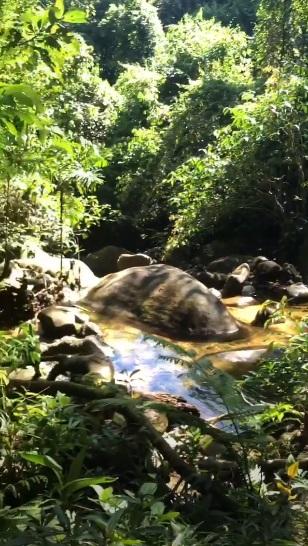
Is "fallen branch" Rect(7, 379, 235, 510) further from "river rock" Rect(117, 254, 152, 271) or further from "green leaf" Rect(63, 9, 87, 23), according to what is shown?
"river rock" Rect(117, 254, 152, 271)

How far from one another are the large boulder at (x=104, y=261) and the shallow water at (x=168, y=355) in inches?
214

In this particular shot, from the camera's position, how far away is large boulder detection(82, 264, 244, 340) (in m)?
8.02

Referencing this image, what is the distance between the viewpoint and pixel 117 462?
9.42 feet

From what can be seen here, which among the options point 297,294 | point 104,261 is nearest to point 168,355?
point 297,294

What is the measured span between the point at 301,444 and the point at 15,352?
5.86 ft

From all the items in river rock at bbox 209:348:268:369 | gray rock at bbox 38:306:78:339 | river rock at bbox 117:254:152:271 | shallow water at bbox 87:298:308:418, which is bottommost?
shallow water at bbox 87:298:308:418

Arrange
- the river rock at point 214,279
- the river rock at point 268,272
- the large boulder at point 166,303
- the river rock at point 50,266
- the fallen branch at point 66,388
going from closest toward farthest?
1. the fallen branch at point 66,388
2. the large boulder at point 166,303
3. the river rock at point 50,266
4. the river rock at point 214,279
5. the river rock at point 268,272

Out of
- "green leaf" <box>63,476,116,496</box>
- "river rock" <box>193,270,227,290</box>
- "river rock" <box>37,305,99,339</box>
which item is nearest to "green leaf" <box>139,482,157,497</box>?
"green leaf" <box>63,476,116,496</box>

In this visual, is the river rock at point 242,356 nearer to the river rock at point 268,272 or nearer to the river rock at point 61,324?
the river rock at point 61,324

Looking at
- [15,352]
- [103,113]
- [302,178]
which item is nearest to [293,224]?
[302,178]

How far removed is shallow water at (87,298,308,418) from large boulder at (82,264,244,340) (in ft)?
0.96

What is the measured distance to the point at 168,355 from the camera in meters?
5.91

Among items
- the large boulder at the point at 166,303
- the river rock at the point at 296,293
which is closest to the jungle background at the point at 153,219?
the large boulder at the point at 166,303

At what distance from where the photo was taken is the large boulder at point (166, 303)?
8023mm
